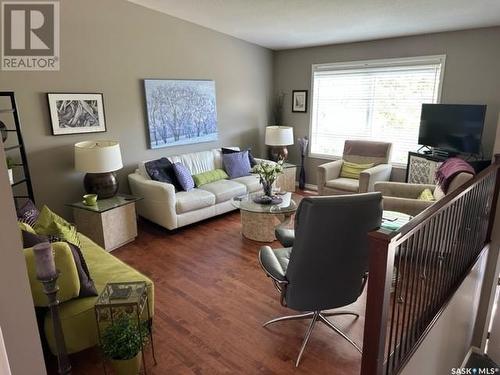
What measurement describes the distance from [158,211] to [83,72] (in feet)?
5.82

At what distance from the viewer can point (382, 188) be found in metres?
3.76

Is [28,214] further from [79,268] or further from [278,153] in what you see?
[278,153]

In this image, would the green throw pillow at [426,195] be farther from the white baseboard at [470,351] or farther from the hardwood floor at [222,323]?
the white baseboard at [470,351]

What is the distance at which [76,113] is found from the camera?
378 cm

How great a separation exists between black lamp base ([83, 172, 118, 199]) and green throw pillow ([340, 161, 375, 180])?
320 centimetres

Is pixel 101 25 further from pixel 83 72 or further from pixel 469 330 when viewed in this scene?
pixel 469 330

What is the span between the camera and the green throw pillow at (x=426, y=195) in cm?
337

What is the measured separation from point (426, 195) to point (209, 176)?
8.88 ft

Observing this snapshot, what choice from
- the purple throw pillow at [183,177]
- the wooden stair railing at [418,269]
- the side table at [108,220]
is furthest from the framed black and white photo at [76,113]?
the wooden stair railing at [418,269]

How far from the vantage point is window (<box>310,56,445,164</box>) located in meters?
4.57

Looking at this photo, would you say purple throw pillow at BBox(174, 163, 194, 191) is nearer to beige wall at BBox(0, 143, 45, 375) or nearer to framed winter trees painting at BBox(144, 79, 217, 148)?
framed winter trees painting at BBox(144, 79, 217, 148)

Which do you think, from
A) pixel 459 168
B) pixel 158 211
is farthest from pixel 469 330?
pixel 158 211

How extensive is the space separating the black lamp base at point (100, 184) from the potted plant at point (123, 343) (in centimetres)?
219

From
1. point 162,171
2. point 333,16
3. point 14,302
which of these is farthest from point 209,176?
point 14,302
